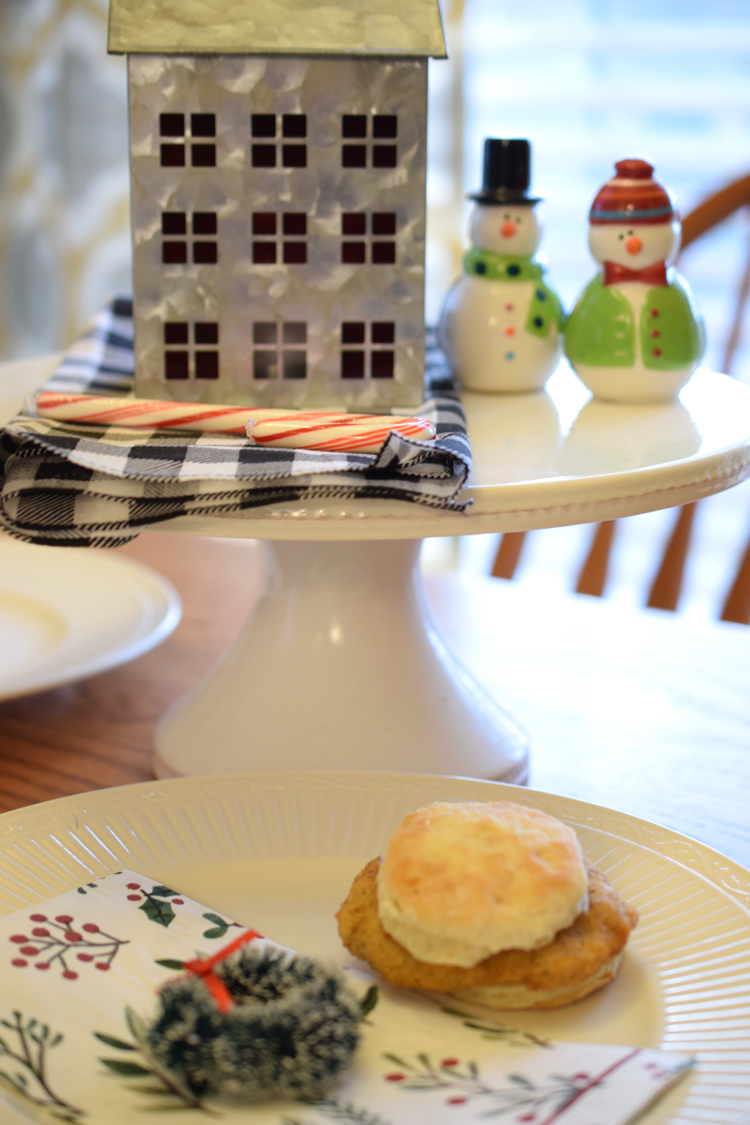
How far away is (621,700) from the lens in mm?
754

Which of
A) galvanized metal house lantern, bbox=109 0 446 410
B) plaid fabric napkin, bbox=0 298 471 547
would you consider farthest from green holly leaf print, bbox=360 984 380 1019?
galvanized metal house lantern, bbox=109 0 446 410

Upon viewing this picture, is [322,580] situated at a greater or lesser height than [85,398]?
lesser

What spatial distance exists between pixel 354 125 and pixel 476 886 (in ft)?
1.29

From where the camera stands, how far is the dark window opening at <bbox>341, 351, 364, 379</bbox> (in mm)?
617

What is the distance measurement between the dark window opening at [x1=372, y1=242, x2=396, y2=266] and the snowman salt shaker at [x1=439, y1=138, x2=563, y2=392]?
11cm

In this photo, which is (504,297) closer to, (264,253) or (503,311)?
(503,311)

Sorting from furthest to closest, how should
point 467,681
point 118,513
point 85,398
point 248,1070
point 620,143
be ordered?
point 620,143 < point 467,681 < point 85,398 < point 118,513 < point 248,1070

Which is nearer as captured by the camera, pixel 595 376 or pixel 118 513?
pixel 118 513

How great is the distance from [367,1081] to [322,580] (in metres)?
0.33

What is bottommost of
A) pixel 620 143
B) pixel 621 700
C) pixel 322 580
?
Answer: pixel 621 700

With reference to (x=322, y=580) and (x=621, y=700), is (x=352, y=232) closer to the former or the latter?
(x=322, y=580)

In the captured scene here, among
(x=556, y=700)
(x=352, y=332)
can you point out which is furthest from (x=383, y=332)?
(x=556, y=700)

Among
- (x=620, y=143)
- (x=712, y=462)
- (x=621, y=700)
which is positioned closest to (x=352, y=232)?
(x=712, y=462)

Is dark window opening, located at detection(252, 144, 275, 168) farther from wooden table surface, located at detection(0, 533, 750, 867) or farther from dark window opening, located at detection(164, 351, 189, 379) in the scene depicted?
wooden table surface, located at detection(0, 533, 750, 867)
